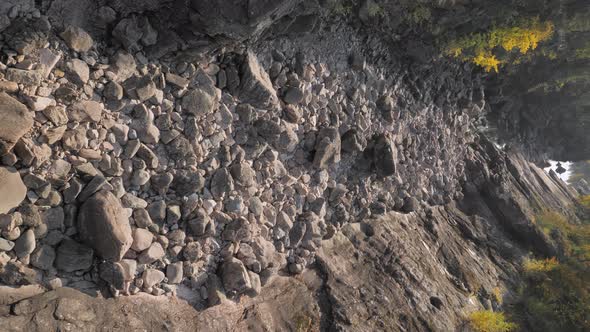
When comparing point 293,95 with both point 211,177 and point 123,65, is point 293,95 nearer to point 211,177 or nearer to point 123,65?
point 211,177

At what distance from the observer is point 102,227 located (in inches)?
207

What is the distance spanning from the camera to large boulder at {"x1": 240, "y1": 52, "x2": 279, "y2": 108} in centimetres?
715

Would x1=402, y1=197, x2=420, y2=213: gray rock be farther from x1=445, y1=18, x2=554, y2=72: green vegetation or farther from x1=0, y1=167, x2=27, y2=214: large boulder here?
x1=0, y1=167, x2=27, y2=214: large boulder

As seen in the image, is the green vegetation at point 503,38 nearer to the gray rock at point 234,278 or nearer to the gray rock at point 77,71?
the gray rock at point 234,278

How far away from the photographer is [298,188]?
818 centimetres

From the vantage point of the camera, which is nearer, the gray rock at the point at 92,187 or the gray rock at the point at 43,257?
the gray rock at the point at 43,257

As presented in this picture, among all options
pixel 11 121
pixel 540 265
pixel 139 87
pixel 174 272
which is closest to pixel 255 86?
pixel 139 87

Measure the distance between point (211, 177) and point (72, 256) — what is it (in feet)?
7.90

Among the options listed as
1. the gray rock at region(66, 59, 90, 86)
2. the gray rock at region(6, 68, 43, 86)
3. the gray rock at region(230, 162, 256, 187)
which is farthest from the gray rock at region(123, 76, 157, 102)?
the gray rock at region(230, 162, 256, 187)

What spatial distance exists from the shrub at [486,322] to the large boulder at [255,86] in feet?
23.9

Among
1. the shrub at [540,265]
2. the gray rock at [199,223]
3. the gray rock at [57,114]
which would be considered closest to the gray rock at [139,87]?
the gray rock at [57,114]

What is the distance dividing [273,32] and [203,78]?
166cm

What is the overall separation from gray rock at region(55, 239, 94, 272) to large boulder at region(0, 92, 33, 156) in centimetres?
137

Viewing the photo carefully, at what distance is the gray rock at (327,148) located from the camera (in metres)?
8.43
